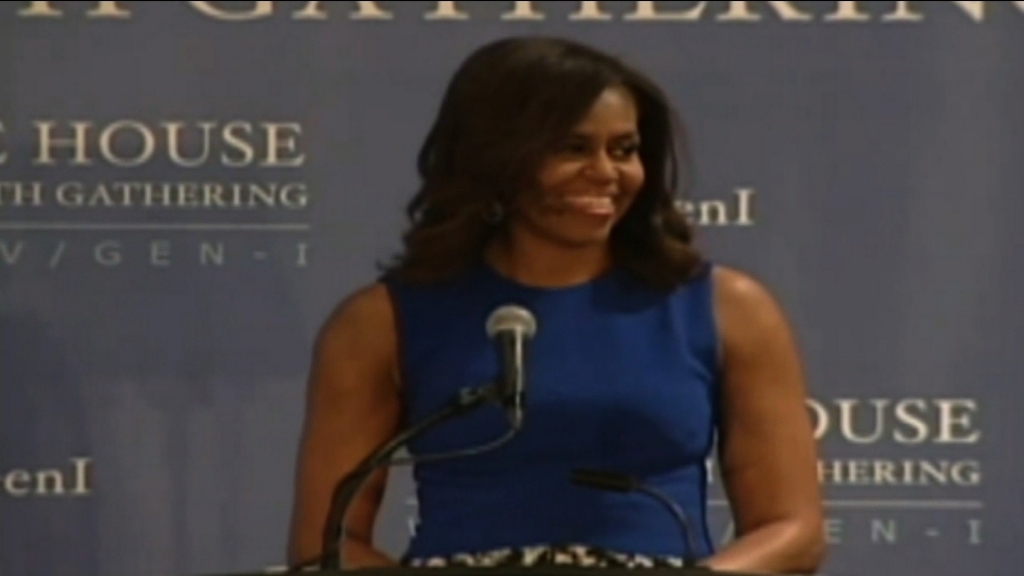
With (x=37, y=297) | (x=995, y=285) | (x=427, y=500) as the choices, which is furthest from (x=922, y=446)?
(x=37, y=297)

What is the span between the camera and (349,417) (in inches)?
122

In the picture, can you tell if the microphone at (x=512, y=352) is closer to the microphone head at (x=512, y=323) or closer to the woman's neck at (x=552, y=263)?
the microphone head at (x=512, y=323)

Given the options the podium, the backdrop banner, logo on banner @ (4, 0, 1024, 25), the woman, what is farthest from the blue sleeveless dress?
the podium

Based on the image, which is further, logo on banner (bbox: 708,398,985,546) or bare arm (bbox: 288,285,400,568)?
logo on banner (bbox: 708,398,985,546)

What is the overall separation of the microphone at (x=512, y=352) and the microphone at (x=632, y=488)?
0.18 m

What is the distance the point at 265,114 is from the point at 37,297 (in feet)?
1.32

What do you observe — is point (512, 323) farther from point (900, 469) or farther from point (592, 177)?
point (900, 469)

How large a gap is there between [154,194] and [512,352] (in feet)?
3.83

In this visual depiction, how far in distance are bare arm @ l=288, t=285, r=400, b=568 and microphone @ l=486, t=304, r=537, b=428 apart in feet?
2.01

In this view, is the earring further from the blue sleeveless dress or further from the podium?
the podium

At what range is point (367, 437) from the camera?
304cm

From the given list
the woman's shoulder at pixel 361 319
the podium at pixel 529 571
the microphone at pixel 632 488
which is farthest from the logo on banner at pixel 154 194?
the podium at pixel 529 571

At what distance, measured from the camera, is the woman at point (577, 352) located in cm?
291

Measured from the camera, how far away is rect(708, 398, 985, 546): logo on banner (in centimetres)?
339
